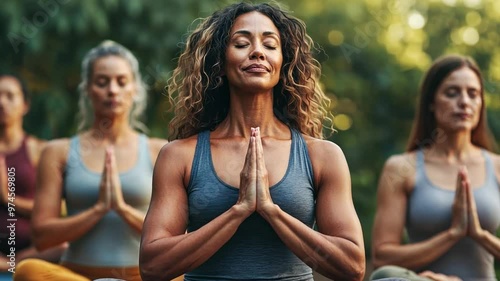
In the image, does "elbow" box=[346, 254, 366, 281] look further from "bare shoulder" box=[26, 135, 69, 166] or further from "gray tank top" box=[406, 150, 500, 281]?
"bare shoulder" box=[26, 135, 69, 166]

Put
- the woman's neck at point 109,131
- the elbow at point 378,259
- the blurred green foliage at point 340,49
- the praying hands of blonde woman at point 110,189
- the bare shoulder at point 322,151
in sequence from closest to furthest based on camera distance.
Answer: the bare shoulder at point 322,151, the praying hands of blonde woman at point 110,189, the elbow at point 378,259, the woman's neck at point 109,131, the blurred green foliage at point 340,49

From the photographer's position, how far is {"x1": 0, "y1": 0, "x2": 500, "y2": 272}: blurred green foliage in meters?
7.90

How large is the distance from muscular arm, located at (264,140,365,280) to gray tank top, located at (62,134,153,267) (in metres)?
1.61

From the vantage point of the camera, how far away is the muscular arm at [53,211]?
4824 mm

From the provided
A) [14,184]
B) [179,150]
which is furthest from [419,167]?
[14,184]

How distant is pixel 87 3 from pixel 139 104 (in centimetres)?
247

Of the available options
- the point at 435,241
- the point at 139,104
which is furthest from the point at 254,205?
the point at 139,104

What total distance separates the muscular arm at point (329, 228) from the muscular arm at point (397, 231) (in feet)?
4.66

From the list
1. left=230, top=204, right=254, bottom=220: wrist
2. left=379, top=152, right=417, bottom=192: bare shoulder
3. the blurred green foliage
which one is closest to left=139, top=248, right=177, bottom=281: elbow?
left=230, top=204, right=254, bottom=220: wrist

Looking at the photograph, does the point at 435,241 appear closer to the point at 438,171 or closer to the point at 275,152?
the point at 438,171

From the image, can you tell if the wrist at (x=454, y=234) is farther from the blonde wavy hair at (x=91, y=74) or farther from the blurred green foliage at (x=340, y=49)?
the blurred green foliage at (x=340, y=49)

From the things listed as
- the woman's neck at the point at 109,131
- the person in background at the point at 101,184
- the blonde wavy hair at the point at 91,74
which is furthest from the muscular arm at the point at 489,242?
the blonde wavy hair at the point at 91,74

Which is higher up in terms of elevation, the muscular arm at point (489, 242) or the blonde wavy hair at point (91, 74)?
the blonde wavy hair at point (91, 74)

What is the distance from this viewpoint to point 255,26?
3.57 metres
